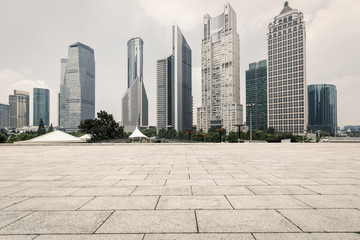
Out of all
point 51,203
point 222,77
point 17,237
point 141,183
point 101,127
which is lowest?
point 141,183

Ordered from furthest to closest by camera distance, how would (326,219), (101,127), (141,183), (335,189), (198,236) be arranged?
(101,127) → (141,183) → (335,189) → (326,219) → (198,236)

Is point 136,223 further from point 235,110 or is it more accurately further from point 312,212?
point 235,110

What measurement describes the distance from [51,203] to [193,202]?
3362 mm

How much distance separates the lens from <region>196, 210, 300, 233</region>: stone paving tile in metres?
3.09

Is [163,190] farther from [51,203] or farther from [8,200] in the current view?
[8,200]

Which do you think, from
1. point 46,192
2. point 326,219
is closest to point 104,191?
point 46,192

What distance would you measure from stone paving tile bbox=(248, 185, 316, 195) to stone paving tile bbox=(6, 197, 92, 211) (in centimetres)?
457

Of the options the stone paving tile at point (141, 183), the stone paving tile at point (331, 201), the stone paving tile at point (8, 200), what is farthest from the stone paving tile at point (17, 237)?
the stone paving tile at point (331, 201)

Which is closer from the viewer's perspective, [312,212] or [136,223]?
[136,223]

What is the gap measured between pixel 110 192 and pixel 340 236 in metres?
5.02

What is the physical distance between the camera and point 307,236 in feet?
9.42

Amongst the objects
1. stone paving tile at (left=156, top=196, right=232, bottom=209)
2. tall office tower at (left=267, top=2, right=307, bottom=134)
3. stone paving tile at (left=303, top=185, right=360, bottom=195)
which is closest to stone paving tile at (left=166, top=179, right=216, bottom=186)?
stone paving tile at (left=156, top=196, right=232, bottom=209)

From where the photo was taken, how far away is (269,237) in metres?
2.84

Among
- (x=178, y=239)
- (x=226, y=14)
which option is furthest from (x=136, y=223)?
(x=226, y=14)
